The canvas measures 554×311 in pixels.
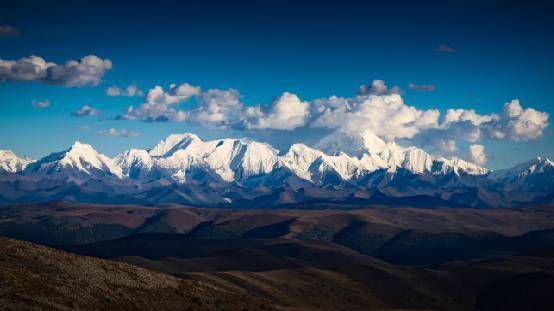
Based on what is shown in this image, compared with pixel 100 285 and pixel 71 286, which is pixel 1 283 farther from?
pixel 100 285

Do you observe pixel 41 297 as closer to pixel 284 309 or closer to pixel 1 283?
pixel 1 283

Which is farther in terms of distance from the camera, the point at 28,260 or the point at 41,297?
the point at 28,260

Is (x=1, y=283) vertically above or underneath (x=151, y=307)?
above

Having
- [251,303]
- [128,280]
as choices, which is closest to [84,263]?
[128,280]

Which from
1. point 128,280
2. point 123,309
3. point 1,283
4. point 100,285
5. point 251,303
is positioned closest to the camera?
point 1,283

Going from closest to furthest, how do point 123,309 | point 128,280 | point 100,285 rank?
1. point 123,309
2. point 100,285
3. point 128,280

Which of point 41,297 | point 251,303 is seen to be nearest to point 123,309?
point 41,297
